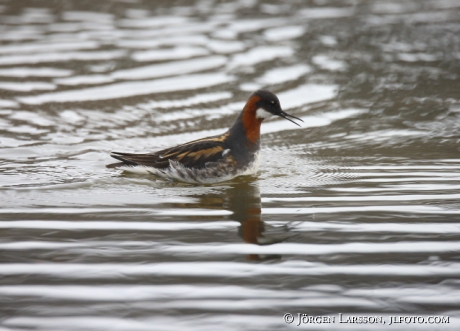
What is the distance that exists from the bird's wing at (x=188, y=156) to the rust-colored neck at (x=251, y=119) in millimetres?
297

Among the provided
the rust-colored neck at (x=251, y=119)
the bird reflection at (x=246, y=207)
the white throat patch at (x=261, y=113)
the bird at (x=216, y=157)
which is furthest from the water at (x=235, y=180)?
the white throat patch at (x=261, y=113)

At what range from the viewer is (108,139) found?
10641 mm

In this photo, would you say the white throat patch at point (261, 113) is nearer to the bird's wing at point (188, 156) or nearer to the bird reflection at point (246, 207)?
the bird's wing at point (188, 156)

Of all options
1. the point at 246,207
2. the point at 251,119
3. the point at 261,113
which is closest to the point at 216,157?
the point at 251,119

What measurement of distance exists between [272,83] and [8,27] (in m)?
6.42

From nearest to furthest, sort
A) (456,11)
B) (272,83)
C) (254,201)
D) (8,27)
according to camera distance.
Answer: (254,201)
(272,83)
(8,27)
(456,11)

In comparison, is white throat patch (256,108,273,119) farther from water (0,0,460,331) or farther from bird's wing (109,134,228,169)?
water (0,0,460,331)

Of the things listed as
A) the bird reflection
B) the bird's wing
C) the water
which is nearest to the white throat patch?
the bird's wing

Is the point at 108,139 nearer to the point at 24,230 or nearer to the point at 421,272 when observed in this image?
the point at 24,230

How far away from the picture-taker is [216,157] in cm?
872

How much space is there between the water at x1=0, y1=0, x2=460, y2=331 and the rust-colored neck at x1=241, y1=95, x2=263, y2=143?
0.49 m

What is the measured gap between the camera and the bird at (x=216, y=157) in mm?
8719

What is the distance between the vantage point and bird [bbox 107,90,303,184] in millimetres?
8719

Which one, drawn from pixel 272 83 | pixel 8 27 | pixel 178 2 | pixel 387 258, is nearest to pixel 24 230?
pixel 387 258
